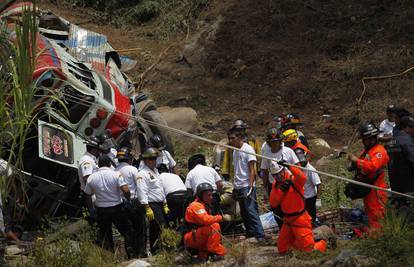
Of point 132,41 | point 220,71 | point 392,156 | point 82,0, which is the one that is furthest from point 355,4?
point 392,156

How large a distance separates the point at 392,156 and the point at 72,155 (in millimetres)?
4778

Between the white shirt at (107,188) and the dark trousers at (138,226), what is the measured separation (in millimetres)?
301

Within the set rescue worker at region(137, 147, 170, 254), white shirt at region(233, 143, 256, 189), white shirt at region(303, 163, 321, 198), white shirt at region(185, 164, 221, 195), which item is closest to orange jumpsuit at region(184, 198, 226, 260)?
rescue worker at region(137, 147, 170, 254)

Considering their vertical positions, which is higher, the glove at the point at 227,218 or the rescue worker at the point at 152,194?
the rescue worker at the point at 152,194

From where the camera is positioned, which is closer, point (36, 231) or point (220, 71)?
point (36, 231)

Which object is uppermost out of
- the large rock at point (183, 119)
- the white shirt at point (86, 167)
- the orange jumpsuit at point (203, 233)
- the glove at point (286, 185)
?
the large rock at point (183, 119)

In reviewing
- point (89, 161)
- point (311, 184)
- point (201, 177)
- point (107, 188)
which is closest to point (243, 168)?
point (201, 177)

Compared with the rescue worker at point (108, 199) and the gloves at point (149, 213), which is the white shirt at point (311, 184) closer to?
the gloves at point (149, 213)

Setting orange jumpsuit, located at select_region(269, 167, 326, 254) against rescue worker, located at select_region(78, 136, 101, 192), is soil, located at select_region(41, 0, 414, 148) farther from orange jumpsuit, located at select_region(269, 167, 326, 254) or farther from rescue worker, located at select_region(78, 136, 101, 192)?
orange jumpsuit, located at select_region(269, 167, 326, 254)

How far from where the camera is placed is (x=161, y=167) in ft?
40.0

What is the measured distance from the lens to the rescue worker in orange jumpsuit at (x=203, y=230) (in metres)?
9.70

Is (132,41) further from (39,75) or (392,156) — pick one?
(392,156)

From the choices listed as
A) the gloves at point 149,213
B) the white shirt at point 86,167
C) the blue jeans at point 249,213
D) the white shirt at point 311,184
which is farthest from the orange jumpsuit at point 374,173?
the white shirt at point 86,167

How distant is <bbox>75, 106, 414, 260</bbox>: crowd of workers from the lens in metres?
9.52
